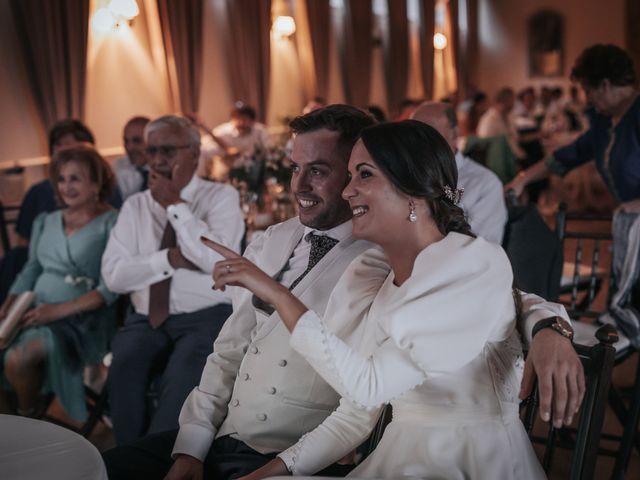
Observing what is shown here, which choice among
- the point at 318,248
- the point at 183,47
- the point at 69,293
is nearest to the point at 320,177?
the point at 318,248

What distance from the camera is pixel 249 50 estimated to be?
1005 centimetres

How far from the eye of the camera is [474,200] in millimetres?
3285

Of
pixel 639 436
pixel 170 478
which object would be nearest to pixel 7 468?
pixel 170 478

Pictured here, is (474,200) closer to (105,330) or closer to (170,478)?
(105,330)

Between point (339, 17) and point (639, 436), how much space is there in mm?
10798

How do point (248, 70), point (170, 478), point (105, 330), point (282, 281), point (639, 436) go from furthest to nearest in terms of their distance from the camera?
1. point (248, 70)
2. point (105, 330)
3. point (639, 436)
4. point (282, 281)
5. point (170, 478)

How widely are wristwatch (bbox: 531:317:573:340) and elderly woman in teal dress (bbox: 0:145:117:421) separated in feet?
7.59

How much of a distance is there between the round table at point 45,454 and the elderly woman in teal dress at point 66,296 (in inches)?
67.2

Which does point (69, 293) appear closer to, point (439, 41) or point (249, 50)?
point (249, 50)

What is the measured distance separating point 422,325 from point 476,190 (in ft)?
6.80

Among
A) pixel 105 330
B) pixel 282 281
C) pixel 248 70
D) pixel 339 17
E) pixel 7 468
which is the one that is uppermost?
pixel 339 17

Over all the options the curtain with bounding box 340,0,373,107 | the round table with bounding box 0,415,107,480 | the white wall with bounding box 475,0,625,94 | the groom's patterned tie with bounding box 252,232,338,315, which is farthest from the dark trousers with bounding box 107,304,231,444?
the white wall with bounding box 475,0,625,94

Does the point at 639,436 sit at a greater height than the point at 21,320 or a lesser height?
lesser

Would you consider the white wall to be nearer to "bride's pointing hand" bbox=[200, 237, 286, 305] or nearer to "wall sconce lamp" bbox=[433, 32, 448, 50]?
"wall sconce lamp" bbox=[433, 32, 448, 50]
